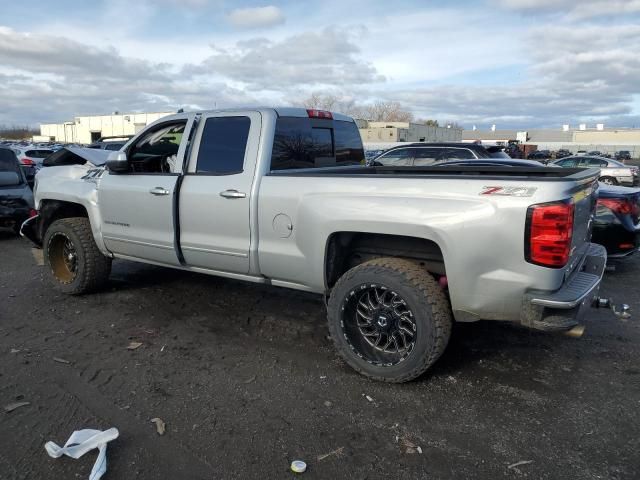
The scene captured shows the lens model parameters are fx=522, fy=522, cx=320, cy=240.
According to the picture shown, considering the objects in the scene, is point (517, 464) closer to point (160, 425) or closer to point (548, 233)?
point (548, 233)

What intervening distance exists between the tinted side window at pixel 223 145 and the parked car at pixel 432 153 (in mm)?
7613

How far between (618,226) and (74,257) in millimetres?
6465

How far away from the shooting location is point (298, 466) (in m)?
2.70

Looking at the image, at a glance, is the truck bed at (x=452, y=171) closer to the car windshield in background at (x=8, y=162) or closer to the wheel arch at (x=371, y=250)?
the wheel arch at (x=371, y=250)

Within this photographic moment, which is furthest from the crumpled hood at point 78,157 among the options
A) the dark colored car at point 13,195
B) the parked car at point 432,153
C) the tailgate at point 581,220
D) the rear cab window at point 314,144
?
the parked car at point 432,153

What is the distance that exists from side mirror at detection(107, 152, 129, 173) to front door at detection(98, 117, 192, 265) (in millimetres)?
132

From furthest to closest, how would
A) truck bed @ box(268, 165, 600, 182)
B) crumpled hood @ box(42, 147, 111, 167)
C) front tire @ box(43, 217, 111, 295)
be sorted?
1. crumpled hood @ box(42, 147, 111, 167)
2. front tire @ box(43, 217, 111, 295)
3. truck bed @ box(268, 165, 600, 182)

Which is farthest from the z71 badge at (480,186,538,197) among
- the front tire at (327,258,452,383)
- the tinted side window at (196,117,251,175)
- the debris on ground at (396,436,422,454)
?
the tinted side window at (196,117,251,175)

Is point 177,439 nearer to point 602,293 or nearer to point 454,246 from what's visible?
point 454,246

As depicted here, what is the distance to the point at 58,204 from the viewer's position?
5820 mm

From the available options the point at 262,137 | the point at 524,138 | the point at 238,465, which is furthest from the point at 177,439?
the point at 524,138

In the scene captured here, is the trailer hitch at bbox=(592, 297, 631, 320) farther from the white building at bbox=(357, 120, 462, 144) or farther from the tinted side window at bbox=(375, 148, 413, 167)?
the white building at bbox=(357, 120, 462, 144)

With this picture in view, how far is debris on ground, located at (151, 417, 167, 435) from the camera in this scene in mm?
3033

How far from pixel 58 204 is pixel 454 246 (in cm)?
458
